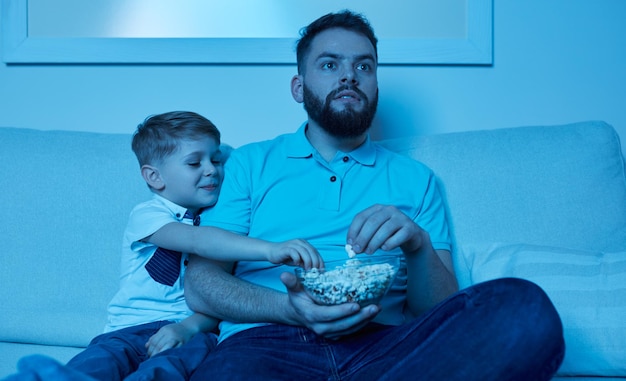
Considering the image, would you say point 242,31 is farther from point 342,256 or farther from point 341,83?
point 342,256

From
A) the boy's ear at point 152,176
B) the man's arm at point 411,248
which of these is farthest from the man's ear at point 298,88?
the man's arm at point 411,248

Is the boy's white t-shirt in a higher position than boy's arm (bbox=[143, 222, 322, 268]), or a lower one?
lower

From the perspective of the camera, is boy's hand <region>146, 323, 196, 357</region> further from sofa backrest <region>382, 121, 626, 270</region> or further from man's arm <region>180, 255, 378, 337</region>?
sofa backrest <region>382, 121, 626, 270</region>

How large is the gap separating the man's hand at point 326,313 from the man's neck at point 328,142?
Result: 0.58 metres

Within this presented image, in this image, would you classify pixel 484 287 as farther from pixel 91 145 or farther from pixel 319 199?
pixel 91 145

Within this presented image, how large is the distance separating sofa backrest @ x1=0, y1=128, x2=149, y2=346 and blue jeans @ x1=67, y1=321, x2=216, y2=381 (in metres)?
0.22

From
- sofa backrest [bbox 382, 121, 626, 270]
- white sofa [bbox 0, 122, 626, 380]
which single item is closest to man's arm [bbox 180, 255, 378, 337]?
white sofa [bbox 0, 122, 626, 380]

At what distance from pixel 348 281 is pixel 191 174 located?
2.08 feet

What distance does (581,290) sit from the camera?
136 centimetres

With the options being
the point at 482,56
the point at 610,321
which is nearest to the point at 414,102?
the point at 482,56

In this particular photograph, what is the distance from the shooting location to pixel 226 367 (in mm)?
1142

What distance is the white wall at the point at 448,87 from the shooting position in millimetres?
1985

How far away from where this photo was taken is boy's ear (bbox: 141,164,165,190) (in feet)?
Answer: 5.21

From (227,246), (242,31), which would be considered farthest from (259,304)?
(242,31)
